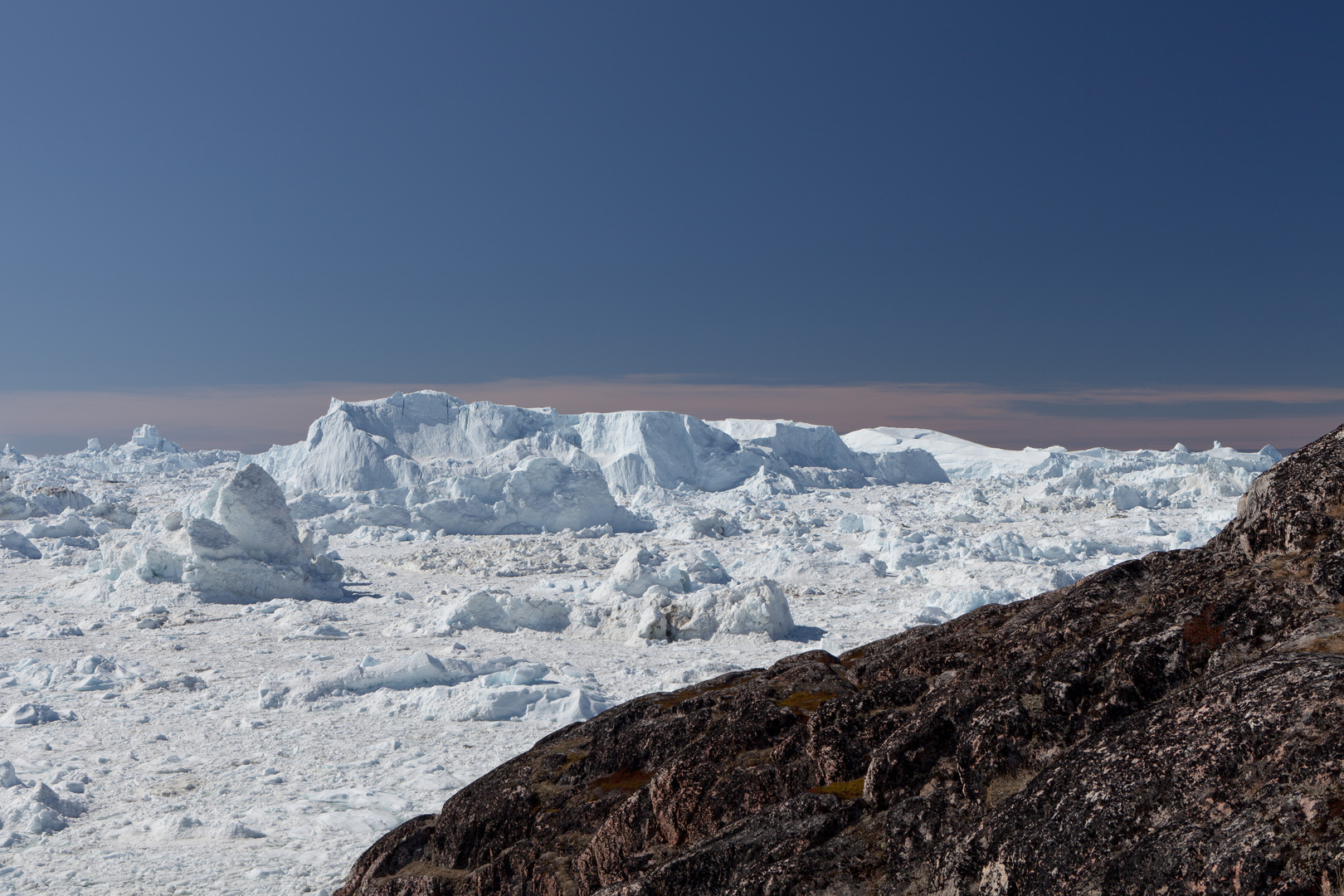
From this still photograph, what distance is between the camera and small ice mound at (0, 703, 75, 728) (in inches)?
488

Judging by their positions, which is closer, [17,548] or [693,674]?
[693,674]

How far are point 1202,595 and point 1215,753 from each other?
70.8 inches

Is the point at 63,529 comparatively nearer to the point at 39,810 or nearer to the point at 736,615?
the point at 736,615

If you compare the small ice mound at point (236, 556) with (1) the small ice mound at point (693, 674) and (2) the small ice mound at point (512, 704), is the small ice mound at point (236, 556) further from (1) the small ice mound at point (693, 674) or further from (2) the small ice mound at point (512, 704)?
(1) the small ice mound at point (693, 674)

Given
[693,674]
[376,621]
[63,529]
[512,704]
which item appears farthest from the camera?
[63,529]

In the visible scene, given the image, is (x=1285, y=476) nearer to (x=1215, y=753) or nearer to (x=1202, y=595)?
(x=1202, y=595)

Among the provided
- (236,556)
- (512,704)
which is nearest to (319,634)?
(236,556)

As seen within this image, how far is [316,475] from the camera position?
216ft

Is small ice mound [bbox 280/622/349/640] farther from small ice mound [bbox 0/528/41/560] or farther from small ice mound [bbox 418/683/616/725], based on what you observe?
small ice mound [bbox 0/528/41/560]

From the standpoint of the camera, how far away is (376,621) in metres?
21.6

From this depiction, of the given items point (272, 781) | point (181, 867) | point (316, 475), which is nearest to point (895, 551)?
point (272, 781)

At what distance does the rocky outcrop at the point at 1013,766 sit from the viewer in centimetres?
341

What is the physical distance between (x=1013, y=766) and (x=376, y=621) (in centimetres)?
1972

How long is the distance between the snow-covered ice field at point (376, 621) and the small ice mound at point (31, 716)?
0.20 feet
